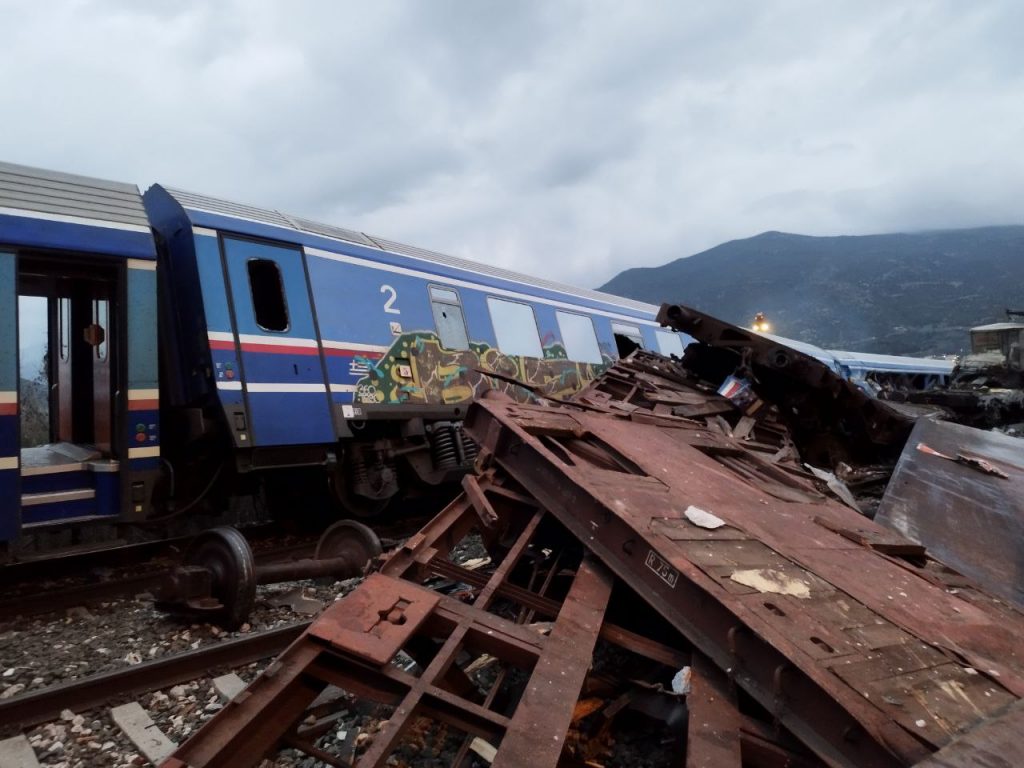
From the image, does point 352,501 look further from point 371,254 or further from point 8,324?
point 8,324

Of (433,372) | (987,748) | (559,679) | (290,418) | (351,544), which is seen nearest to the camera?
(987,748)

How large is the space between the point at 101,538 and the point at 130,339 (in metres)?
2.41

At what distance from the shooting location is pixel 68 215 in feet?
18.6

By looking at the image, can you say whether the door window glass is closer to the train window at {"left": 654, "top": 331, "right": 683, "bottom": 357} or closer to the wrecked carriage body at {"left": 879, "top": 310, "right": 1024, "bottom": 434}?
the train window at {"left": 654, "top": 331, "right": 683, "bottom": 357}

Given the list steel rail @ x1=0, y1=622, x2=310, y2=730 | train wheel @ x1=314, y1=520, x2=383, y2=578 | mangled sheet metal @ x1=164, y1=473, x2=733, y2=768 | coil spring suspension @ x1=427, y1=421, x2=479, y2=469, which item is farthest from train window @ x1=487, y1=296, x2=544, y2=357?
mangled sheet metal @ x1=164, y1=473, x2=733, y2=768

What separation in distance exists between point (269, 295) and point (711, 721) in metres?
6.39

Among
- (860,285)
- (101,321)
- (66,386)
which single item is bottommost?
(66,386)

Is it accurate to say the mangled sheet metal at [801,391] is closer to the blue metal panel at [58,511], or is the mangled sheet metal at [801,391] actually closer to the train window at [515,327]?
the train window at [515,327]

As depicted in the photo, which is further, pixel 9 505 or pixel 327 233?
pixel 327 233

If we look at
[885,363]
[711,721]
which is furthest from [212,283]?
[885,363]

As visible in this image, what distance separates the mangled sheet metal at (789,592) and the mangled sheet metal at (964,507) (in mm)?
519

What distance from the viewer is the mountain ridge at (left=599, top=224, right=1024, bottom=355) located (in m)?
73.5

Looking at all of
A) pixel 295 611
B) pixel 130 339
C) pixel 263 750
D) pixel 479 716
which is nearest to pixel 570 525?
pixel 479 716

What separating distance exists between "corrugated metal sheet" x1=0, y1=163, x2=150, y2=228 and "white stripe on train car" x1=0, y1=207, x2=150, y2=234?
0.08 ft
